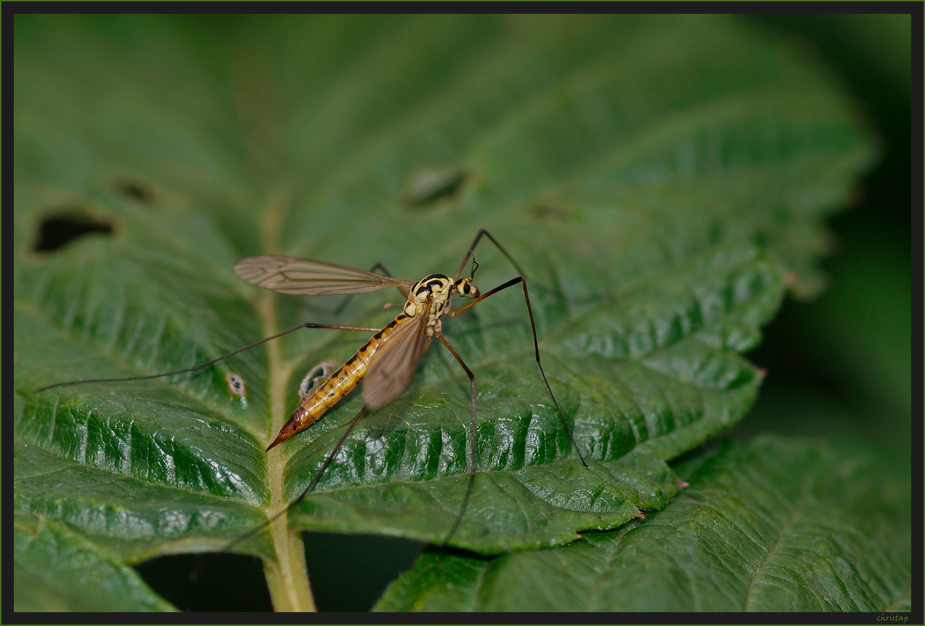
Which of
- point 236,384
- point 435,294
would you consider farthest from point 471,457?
point 236,384

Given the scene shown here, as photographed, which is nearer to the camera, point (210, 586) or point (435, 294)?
point (210, 586)

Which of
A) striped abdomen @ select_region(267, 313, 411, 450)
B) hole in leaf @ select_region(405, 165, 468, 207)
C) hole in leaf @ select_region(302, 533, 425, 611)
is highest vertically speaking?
hole in leaf @ select_region(405, 165, 468, 207)

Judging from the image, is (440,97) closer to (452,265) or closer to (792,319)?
(452,265)

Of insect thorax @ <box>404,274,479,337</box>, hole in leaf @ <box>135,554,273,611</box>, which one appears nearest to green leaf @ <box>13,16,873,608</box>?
insect thorax @ <box>404,274,479,337</box>

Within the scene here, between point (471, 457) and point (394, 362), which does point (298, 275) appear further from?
point (471, 457)

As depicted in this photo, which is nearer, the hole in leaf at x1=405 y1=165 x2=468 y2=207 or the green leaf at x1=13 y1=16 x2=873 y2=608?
the green leaf at x1=13 y1=16 x2=873 y2=608

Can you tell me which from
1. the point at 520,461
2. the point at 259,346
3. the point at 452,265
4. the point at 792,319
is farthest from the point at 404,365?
the point at 792,319

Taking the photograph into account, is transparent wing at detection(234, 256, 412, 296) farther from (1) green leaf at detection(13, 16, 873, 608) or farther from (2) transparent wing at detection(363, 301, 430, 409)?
(2) transparent wing at detection(363, 301, 430, 409)
